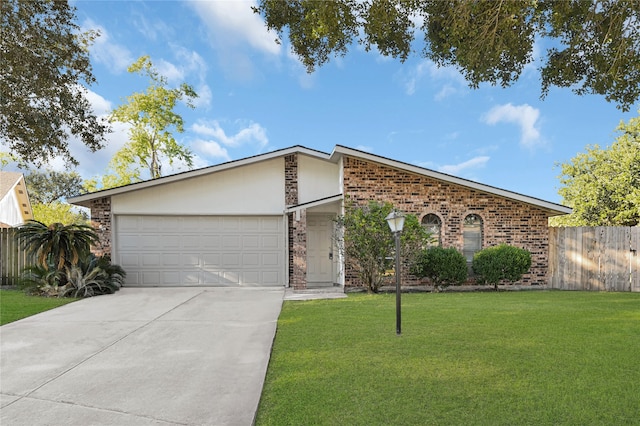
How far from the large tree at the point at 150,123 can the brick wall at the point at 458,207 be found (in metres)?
16.0

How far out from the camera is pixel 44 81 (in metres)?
8.80

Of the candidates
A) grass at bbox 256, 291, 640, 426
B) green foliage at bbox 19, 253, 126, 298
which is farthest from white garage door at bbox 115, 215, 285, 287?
grass at bbox 256, 291, 640, 426

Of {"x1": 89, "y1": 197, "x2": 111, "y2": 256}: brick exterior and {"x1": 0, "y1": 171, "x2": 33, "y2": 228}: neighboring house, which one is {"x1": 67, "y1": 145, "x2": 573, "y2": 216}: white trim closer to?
{"x1": 89, "y1": 197, "x2": 111, "y2": 256}: brick exterior

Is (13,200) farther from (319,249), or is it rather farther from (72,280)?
(319,249)

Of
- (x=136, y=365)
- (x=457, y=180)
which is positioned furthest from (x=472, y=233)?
(x=136, y=365)

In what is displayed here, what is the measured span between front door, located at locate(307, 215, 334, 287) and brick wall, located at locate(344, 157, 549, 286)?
186cm

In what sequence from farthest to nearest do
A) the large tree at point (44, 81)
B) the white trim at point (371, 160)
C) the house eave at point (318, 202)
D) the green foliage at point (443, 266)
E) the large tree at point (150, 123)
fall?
the large tree at point (150, 123) < the white trim at point (371, 160) < the house eave at point (318, 202) < the green foliage at point (443, 266) < the large tree at point (44, 81)

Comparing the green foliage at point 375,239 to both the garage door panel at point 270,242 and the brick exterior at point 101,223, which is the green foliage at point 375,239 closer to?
the garage door panel at point 270,242

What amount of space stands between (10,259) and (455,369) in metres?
13.8

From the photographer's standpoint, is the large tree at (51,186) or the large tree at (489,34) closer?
the large tree at (489,34)

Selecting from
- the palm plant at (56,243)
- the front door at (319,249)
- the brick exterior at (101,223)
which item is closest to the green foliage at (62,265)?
the palm plant at (56,243)

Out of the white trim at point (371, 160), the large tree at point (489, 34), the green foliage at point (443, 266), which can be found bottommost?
the green foliage at point (443, 266)

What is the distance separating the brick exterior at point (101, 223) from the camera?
459 inches

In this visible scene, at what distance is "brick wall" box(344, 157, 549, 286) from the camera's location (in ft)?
37.6
